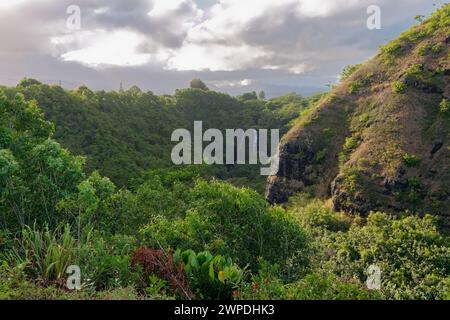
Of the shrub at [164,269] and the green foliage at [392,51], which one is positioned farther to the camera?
the green foliage at [392,51]

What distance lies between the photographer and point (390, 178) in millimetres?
36312

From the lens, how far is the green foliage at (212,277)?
304 inches

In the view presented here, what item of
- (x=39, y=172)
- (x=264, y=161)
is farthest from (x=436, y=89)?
(x=39, y=172)

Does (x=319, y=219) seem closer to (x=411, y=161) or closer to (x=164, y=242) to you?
(x=411, y=161)

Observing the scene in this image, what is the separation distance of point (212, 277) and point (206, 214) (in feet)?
24.2

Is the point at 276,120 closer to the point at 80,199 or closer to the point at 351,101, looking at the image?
Result: the point at 351,101

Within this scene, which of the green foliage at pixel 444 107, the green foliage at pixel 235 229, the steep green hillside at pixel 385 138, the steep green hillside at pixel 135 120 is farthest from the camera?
the steep green hillside at pixel 135 120

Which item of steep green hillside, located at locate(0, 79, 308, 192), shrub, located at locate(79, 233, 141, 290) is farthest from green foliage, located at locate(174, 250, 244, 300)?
steep green hillside, located at locate(0, 79, 308, 192)

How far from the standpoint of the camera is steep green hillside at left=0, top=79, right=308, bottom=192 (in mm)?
56250

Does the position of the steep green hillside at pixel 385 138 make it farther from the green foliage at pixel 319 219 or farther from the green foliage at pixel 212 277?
the green foliage at pixel 212 277

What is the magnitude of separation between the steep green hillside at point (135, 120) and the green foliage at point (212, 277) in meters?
42.7

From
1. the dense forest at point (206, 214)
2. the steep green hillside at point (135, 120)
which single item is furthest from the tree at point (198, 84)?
the dense forest at point (206, 214)

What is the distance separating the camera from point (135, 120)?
7525cm
